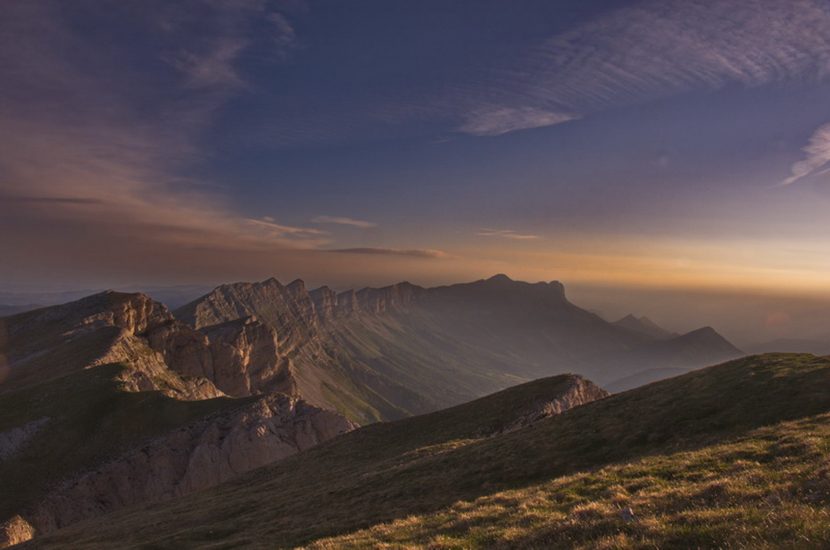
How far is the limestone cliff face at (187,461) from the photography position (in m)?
67.2

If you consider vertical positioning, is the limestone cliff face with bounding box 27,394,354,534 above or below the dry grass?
below

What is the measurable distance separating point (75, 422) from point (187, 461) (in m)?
20.3

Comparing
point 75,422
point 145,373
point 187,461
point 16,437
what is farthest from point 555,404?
point 145,373

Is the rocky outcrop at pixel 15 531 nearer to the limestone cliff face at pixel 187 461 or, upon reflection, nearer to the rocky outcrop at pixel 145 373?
the limestone cliff face at pixel 187 461

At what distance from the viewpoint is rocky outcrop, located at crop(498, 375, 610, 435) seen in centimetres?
5528

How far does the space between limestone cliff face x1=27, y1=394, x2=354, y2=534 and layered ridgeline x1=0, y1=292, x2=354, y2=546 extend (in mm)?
176

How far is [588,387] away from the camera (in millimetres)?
71438

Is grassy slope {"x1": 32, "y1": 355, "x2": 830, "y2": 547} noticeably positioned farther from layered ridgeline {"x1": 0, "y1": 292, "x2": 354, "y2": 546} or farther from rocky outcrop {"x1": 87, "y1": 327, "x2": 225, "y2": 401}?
rocky outcrop {"x1": 87, "y1": 327, "x2": 225, "y2": 401}

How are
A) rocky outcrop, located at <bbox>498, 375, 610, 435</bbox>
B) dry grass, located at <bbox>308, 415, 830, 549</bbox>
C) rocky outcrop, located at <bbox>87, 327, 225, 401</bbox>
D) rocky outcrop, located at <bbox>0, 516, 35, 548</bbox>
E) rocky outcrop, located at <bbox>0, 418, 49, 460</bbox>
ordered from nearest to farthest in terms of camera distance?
dry grass, located at <bbox>308, 415, 830, 549</bbox> < rocky outcrop, located at <bbox>0, 516, 35, 548</bbox> < rocky outcrop, located at <bbox>498, 375, 610, 435</bbox> < rocky outcrop, located at <bbox>0, 418, 49, 460</bbox> < rocky outcrop, located at <bbox>87, 327, 225, 401</bbox>

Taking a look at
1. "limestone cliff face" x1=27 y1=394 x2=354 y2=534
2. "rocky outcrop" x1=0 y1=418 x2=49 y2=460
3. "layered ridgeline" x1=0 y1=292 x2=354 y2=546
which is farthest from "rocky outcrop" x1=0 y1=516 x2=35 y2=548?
"rocky outcrop" x1=0 y1=418 x2=49 y2=460

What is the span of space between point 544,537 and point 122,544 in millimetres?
38760

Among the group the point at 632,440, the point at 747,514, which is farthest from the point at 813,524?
the point at 632,440

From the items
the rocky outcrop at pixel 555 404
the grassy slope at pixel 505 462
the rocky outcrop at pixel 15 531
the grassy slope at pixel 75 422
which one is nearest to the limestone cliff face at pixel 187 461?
the rocky outcrop at pixel 15 531

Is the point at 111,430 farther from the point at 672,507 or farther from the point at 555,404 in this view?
the point at 672,507
